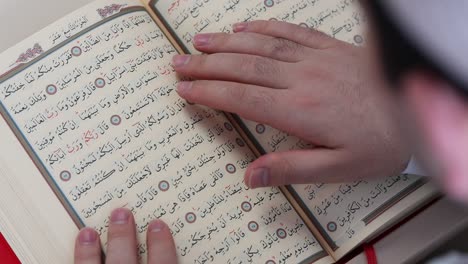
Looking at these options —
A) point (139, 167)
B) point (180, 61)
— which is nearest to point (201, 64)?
point (180, 61)

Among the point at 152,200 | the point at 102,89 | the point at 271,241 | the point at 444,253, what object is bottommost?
the point at 444,253

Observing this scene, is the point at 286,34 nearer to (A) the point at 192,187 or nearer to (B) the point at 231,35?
(B) the point at 231,35

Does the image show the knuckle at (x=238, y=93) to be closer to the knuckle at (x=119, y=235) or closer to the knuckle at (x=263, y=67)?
the knuckle at (x=263, y=67)

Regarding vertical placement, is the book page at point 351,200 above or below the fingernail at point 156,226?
below

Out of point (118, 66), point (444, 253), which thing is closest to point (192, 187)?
point (118, 66)

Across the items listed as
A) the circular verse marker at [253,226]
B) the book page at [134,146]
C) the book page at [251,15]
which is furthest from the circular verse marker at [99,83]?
the circular verse marker at [253,226]

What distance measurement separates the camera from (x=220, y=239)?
1.98ft

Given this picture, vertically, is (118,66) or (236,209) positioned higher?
(118,66)

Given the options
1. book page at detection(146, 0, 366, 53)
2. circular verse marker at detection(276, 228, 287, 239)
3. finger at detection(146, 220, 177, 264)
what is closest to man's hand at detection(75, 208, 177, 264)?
finger at detection(146, 220, 177, 264)

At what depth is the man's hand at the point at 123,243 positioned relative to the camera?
22.3 inches

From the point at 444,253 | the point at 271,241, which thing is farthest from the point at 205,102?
the point at 444,253

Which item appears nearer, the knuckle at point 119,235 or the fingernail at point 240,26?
the knuckle at point 119,235

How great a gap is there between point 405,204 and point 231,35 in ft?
0.82

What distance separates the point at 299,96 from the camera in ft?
2.02
